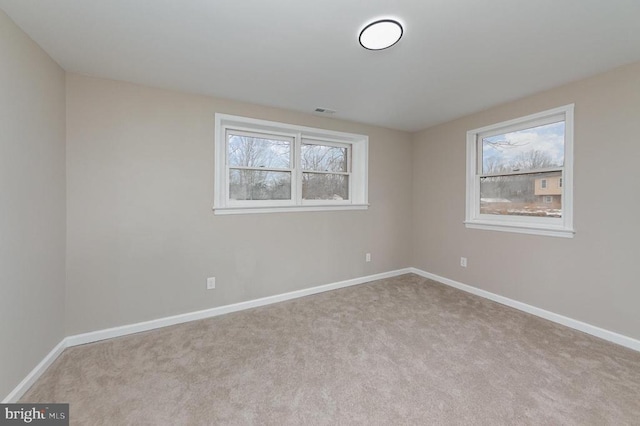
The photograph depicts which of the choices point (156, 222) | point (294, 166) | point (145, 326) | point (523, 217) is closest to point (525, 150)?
point (523, 217)

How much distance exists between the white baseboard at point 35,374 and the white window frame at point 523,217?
4.38 metres

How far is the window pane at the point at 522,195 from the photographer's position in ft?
8.70

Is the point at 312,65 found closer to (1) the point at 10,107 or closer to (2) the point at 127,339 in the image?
(1) the point at 10,107

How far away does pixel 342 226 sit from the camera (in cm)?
357

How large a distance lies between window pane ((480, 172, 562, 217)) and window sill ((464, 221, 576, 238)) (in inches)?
7.1

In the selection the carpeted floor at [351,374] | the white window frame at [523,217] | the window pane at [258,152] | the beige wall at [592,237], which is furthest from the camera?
the window pane at [258,152]

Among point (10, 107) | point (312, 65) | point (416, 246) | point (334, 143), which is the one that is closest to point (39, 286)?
point (10, 107)

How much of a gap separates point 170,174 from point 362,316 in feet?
8.06

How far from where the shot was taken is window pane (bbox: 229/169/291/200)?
9.70ft

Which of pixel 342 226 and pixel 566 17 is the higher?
pixel 566 17

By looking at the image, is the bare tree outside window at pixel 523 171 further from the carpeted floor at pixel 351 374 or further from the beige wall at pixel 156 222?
the beige wall at pixel 156 222

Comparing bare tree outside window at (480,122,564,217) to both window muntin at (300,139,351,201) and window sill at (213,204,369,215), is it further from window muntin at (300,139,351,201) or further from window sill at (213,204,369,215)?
window muntin at (300,139,351,201)

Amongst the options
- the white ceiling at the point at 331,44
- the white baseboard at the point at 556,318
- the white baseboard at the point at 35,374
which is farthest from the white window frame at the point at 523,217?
the white baseboard at the point at 35,374

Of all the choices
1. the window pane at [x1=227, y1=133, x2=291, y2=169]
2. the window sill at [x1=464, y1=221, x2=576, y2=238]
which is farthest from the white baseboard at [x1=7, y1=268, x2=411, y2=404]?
the window sill at [x1=464, y1=221, x2=576, y2=238]
